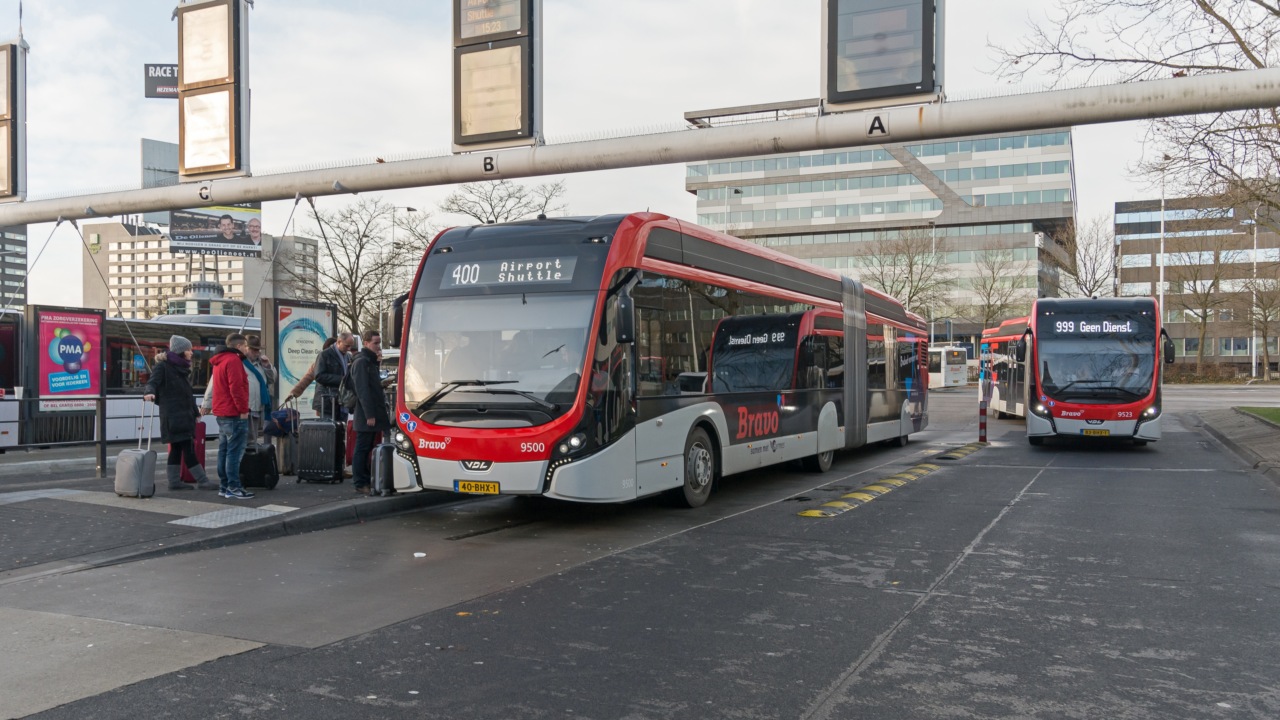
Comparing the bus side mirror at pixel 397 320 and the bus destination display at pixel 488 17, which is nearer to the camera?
the bus side mirror at pixel 397 320

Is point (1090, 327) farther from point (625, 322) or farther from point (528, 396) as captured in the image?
point (528, 396)

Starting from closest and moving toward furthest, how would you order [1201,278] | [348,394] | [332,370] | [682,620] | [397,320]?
[682,620] → [397,320] → [348,394] → [332,370] → [1201,278]

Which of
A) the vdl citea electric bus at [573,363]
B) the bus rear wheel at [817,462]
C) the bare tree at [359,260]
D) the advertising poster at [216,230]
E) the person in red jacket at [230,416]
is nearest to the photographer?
the vdl citea electric bus at [573,363]

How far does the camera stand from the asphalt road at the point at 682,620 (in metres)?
4.68

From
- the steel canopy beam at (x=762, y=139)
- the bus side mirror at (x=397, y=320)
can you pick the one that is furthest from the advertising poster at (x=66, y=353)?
the bus side mirror at (x=397, y=320)

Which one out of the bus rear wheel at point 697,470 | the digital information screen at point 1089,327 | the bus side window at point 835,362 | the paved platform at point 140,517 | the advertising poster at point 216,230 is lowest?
the paved platform at point 140,517

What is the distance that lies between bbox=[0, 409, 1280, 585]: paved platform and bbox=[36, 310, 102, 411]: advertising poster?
17.7ft

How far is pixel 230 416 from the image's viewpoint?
10.9m

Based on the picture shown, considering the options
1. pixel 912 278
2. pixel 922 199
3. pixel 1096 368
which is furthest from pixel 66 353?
pixel 922 199

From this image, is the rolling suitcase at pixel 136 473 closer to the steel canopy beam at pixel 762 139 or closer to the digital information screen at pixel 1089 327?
the steel canopy beam at pixel 762 139

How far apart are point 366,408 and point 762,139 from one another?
5.51 meters

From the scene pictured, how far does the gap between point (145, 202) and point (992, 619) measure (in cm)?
1383

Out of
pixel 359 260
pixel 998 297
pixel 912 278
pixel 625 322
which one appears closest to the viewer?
pixel 625 322

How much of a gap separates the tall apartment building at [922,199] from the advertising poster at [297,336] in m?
67.1
